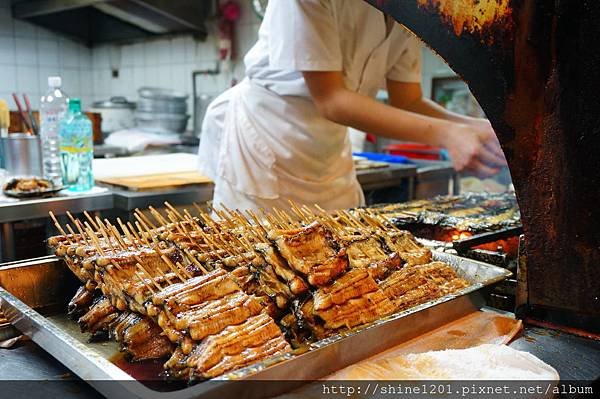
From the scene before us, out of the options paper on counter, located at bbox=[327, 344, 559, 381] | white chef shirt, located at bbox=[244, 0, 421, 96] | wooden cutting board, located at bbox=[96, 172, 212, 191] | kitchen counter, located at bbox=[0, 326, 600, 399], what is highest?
white chef shirt, located at bbox=[244, 0, 421, 96]

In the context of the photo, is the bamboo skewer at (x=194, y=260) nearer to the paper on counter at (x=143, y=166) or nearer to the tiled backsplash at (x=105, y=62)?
the paper on counter at (x=143, y=166)

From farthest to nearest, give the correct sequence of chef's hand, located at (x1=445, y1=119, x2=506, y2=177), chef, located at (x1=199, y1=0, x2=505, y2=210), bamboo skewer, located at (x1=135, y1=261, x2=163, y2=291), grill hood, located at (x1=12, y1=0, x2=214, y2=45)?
1. grill hood, located at (x1=12, y1=0, x2=214, y2=45)
2. chef, located at (x1=199, y1=0, x2=505, y2=210)
3. chef's hand, located at (x1=445, y1=119, x2=506, y2=177)
4. bamboo skewer, located at (x1=135, y1=261, x2=163, y2=291)

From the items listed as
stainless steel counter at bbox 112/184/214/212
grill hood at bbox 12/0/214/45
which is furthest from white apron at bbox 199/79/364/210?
grill hood at bbox 12/0/214/45

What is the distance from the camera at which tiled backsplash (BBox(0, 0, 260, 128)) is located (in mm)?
7328

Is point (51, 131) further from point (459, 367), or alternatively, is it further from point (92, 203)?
point (459, 367)

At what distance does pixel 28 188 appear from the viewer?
3293mm

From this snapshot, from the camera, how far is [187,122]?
24.3ft

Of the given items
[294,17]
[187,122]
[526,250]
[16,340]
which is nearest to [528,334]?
[526,250]

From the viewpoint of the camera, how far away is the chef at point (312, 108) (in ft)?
8.84

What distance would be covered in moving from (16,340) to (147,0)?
5.45 m

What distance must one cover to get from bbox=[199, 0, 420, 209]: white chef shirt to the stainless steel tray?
4.63 feet

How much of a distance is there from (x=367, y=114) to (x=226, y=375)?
176cm

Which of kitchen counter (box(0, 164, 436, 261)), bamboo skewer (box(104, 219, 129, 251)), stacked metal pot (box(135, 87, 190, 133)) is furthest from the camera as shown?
stacked metal pot (box(135, 87, 190, 133))

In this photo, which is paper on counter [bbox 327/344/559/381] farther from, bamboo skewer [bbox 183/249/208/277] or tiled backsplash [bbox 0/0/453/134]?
tiled backsplash [bbox 0/0/453/134]
